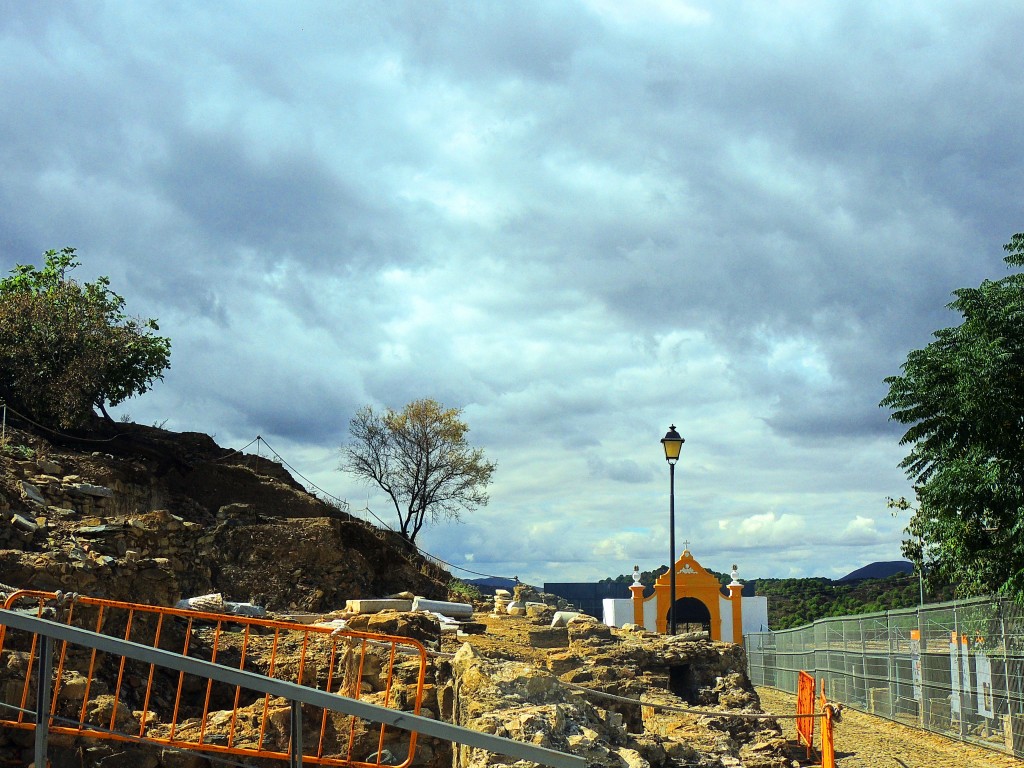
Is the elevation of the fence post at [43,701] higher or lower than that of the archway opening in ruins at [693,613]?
lower

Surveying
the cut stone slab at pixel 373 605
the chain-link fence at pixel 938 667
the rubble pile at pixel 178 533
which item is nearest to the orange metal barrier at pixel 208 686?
the rubble pile at pixel 178 533

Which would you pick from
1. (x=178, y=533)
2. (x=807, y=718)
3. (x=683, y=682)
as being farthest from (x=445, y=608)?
(x=807, y=718)

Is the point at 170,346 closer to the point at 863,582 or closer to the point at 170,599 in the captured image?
the point at 170,599

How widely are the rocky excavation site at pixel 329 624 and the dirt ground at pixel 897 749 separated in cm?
154

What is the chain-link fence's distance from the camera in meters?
13.2

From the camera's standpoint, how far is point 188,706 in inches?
351

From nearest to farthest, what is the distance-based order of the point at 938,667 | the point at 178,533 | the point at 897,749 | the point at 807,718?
1. the point at 178,533
2. the point at 807,718
3. the point at 897,749
4. the point at 938,667

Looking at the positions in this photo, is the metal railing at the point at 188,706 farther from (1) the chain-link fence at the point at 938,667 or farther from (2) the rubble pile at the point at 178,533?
(1) the chain-link fence at the point at 938,667

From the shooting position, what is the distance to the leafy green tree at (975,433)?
13.2 metres

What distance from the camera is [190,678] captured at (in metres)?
9.09

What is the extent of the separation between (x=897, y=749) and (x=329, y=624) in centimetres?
869

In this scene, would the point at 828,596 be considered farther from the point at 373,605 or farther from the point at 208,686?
the point at 208,686

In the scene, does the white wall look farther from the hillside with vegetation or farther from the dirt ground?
the dirt ground

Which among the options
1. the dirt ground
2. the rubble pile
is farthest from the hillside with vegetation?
the dirt ground
